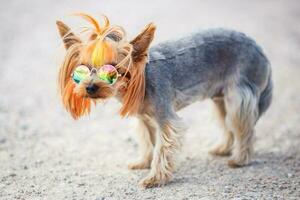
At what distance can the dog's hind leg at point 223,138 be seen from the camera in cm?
867

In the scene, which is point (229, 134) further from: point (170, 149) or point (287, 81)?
point (287, 81)

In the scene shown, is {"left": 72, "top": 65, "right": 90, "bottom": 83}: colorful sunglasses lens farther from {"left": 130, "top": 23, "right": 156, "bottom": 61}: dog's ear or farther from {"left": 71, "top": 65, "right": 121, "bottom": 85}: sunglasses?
{"left": 130, "top": 23, "right": 156, "bottom": 61}: dog's ear

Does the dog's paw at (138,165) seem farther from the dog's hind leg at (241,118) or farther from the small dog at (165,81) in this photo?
the dog's hind leg at (241,118)

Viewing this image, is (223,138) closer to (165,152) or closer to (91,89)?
(165,152)

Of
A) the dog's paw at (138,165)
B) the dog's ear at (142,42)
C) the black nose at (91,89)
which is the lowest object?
the dog's paw at (138,165)

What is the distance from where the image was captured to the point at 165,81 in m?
7.32

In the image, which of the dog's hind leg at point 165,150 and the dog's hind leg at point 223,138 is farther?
the dog's hind leg at point 223,138

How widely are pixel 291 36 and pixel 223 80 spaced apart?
9.28m

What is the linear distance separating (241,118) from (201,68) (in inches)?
38.4

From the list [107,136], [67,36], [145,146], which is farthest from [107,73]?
Answer: [107,136]

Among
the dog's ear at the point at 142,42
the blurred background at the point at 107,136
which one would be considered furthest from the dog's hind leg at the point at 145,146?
the dog's ear at the point at 142,42

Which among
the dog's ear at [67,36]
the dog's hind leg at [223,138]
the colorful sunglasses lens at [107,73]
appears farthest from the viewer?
the dog's hind leg at [223,138]

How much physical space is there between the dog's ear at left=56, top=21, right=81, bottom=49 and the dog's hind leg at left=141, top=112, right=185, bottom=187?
1506 millimetres

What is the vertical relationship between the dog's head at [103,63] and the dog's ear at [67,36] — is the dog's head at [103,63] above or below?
below
